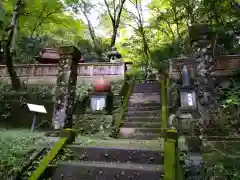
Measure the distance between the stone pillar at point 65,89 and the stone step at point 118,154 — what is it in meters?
1.91

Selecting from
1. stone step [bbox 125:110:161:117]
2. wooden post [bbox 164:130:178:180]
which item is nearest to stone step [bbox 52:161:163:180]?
wooden post [bbox 164:130:178:180]

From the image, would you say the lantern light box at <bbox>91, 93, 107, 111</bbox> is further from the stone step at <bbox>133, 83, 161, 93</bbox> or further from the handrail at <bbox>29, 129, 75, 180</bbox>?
the handrail at <bbox>29, 129, 75, 180</bbox>

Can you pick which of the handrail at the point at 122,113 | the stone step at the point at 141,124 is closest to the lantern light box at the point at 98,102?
the handrail at the point at 122,113

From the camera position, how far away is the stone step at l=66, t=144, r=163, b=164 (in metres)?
4.33

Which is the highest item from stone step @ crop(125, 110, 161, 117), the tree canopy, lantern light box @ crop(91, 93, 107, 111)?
the tree canopy

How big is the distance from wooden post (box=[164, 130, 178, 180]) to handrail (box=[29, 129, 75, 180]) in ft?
7.43

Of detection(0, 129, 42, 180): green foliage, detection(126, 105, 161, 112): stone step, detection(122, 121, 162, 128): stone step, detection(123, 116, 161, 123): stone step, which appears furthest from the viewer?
detection(126, 105, 161, 112): stone step

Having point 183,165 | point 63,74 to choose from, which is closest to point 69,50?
point 63,74

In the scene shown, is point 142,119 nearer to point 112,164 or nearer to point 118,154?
point 118,154

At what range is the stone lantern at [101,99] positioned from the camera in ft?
31.7

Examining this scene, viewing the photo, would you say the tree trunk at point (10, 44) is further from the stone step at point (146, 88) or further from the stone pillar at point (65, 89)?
the stone step at point (146, 88)

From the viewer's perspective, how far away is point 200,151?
4914mm

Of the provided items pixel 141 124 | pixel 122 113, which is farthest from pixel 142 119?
pixel 122 113

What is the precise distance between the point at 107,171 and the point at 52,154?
127 centimetres
